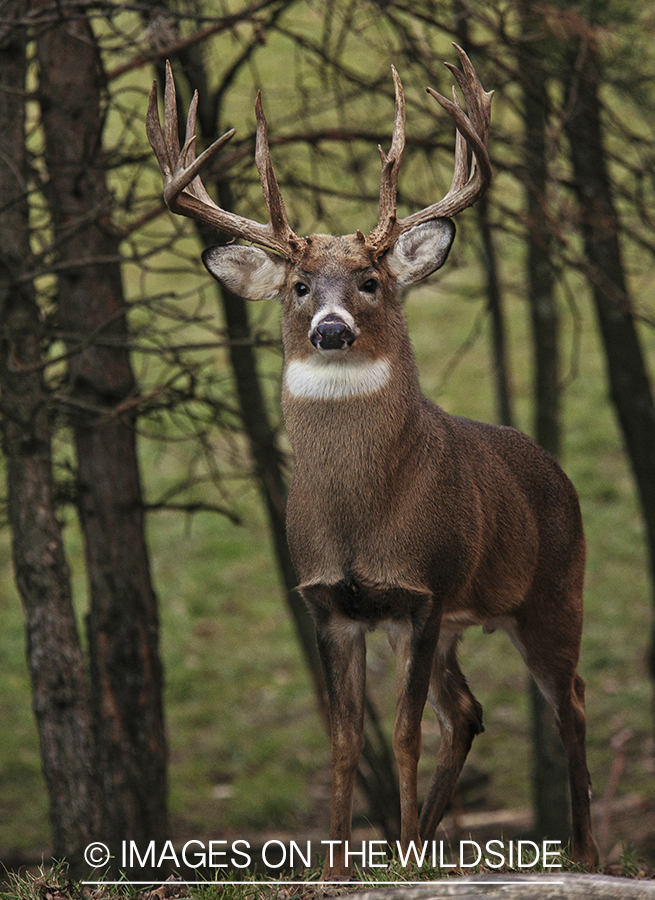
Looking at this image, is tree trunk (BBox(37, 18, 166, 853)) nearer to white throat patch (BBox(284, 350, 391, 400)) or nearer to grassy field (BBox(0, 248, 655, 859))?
grassy field (BBox(0, 248, 655, 859))

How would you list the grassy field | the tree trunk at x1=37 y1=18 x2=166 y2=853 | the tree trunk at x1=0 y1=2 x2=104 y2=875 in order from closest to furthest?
the tree trunk at x1=0 y1=2 x2=104 y2=875, the tree trunk at x1=37 y1=18 x2=166 y2=853, the grassy field

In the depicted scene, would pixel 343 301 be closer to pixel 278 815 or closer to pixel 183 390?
pixel 183 390

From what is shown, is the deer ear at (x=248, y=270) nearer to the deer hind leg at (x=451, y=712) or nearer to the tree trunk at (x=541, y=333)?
the deer hind leg at (x=451, y=712)

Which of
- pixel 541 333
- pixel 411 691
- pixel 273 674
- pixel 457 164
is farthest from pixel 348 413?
pixel 273 674

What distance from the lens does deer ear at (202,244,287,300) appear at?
4.28 metres

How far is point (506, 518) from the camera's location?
14.8 ft

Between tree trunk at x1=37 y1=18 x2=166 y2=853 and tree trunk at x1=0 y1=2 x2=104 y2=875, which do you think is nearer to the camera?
tree trunk at x1=0 y1=2 x2=104 y2=875

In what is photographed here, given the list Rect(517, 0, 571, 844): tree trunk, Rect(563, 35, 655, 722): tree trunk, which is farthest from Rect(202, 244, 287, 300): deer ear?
Rect(563, 35, 655, 722): tree trunk

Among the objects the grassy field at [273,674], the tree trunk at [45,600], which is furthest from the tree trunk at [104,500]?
the grassy field at [273,674]

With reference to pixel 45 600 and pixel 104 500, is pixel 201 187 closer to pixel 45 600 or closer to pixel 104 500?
pixel 45 600

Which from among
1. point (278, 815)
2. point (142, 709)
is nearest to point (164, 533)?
point (278, 815)

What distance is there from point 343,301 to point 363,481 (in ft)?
2.01

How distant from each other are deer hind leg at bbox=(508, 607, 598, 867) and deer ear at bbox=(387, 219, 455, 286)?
147 cm

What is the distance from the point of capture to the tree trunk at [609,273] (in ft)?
24.2
